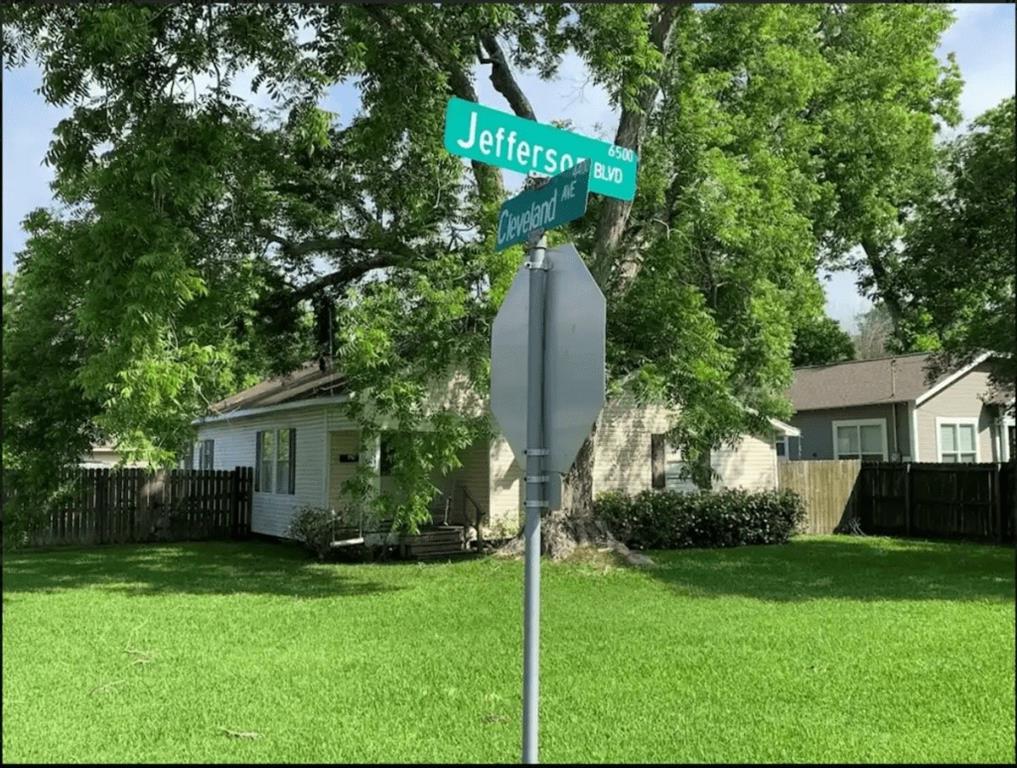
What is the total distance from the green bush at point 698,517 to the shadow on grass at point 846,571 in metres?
0.64

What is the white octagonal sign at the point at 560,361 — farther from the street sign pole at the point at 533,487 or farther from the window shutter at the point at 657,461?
the window shutter at the point at 657,461

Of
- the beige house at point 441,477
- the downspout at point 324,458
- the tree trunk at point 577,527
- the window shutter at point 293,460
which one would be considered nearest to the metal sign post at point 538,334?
the tree trunk at point 577,527

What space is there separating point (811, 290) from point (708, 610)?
28.2 feet

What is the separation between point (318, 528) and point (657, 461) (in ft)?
26.7

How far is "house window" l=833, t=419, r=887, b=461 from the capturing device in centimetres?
2494

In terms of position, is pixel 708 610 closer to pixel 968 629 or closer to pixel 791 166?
pixel 968 629

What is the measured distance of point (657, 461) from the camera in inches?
814

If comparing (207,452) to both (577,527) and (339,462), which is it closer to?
(339,462)

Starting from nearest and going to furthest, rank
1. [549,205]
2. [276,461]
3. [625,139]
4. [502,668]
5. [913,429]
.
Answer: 1. [549,205]
2. [502,668]
3. [625,139]
4. [276,461]
5. [913,429]

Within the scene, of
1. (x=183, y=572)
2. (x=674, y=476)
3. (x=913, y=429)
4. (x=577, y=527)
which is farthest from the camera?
(x=913, y=429)

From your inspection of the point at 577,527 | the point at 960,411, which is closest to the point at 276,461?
the point at 577,527

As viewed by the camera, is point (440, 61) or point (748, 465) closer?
point (440, 61)

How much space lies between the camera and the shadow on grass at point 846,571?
11727mm

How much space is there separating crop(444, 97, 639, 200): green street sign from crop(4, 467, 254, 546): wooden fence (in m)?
16.3
